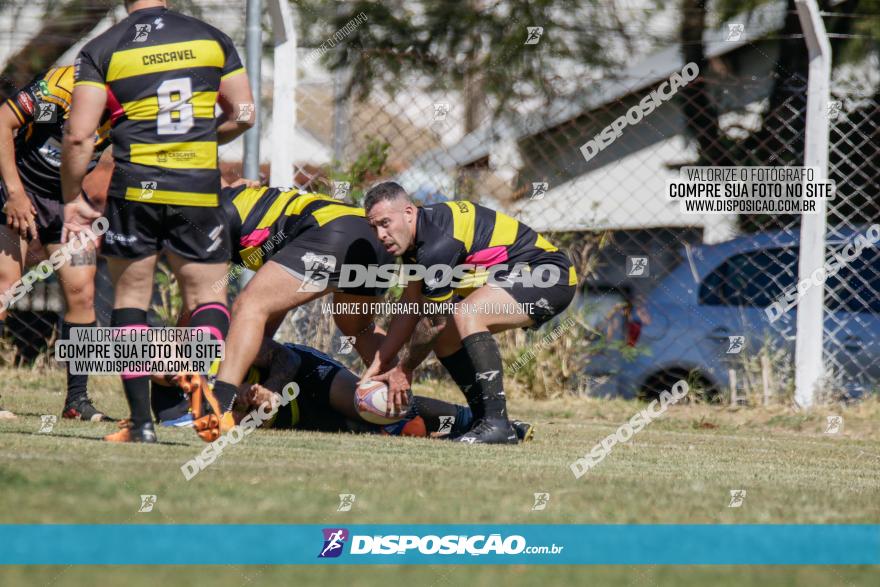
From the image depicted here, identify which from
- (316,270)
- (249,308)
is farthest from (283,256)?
(249,308)

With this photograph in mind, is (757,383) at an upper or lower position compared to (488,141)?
lower

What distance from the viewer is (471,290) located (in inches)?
230

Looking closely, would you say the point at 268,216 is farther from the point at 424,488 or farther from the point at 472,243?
the point at 424,488

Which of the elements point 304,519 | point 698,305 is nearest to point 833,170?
point 698,305

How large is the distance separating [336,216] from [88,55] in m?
1.50

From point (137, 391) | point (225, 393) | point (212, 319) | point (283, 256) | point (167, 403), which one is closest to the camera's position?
point (137, 391)

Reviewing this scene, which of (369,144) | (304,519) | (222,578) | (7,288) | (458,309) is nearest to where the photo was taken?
(222,578)

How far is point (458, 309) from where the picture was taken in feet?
18.7

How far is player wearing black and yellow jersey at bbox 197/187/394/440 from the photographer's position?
533 centimetres

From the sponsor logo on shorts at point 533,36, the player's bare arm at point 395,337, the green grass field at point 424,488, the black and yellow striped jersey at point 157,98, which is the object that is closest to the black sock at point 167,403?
the green grass field at point 424,488

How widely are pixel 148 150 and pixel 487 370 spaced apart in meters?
1.91

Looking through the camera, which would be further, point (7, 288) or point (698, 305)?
point (698, 305)

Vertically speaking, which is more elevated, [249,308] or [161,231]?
[161,231]

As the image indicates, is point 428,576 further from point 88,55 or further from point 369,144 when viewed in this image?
point 369,144
